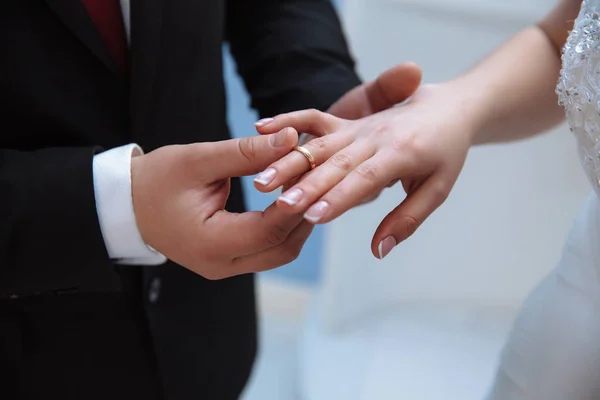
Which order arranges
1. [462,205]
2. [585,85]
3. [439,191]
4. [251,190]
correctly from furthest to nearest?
[462,205]
[251,190]
[439,191]
[585,85]

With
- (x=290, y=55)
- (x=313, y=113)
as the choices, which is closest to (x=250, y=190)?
(x=290, y=55)

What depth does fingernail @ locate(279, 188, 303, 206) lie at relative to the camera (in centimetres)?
50

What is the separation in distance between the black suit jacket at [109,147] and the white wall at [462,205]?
384mm

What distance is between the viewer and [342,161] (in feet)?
1.84

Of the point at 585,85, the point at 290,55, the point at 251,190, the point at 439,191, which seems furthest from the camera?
the point at 251,190

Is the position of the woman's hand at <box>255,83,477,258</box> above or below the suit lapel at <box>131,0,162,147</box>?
below

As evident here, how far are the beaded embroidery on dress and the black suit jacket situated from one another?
1.00 ft

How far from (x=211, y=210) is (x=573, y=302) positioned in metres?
0.33

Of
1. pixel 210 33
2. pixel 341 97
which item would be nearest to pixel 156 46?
pixel 210 33

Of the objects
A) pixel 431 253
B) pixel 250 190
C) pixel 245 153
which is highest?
pixel 245 153

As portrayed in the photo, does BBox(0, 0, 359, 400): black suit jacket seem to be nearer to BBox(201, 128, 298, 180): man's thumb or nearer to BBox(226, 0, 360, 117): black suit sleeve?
BBox(226, 0, 360, 117): black suit sleeve

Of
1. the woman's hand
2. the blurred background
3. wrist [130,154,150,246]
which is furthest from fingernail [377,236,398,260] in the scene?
the blurred background

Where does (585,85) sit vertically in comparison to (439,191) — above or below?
above

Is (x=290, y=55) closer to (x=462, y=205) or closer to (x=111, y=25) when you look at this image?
(x=111, y=25)
